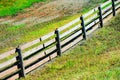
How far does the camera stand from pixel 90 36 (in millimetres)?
18922

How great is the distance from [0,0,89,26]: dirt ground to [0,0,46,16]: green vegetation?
0.92m

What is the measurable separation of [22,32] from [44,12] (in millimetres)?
7041

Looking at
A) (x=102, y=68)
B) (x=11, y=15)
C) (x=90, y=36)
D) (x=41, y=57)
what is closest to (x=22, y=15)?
(x=11, y=15)

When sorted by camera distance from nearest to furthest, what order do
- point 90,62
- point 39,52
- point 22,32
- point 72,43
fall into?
point 90,62 → point 39,52 → point 72,43 → point 22,32

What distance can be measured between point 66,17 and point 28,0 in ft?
32.3

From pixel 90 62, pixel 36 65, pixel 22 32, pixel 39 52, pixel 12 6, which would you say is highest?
pixel 39 52

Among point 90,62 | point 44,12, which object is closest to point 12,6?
point 44,12

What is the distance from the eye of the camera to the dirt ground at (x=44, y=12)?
30.1 metres

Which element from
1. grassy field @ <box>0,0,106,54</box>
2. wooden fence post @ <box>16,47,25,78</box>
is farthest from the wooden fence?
grassy field @ <box>0,0,106,54</box>

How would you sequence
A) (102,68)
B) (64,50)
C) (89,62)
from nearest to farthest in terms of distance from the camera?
(102,68), (89,62), (64,50)

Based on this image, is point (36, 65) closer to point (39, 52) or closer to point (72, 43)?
point (39, 52)

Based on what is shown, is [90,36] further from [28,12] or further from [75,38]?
[28,12]

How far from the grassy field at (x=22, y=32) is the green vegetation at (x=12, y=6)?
4.70 m

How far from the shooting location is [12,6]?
1407 inches
